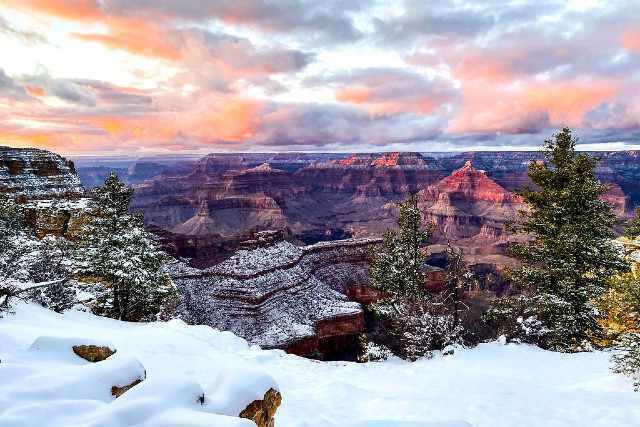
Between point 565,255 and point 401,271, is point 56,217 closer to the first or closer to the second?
point 401,271

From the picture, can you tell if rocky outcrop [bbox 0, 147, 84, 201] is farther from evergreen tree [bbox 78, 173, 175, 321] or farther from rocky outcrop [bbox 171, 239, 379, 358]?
evergreen tree [bbox 78, 173, 175, 321]

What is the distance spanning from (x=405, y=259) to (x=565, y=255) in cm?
1033

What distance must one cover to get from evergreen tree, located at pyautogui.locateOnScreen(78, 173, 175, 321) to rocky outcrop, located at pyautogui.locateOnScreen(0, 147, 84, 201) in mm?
18687

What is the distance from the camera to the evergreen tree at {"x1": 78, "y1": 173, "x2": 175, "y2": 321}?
78.3 ft

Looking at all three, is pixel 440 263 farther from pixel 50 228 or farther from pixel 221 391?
pixel 221 391

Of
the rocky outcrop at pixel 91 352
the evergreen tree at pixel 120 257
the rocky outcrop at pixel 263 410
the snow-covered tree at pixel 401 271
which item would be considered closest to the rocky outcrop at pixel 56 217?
the evergreen tree at pixel 120 257

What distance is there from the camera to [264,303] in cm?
4544

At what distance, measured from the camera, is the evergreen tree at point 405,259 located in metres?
28.0

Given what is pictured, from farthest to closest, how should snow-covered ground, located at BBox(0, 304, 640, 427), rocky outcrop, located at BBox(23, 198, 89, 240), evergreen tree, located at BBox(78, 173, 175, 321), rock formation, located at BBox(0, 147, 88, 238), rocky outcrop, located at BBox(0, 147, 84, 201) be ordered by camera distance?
rocky outcrop, located at BBox(0, 147, 84, 201) → rock formation, located at BBox(0, 147, 88, 238) → rocky outcrop, located at BBox(23, 198, 89, 240) → evergreen tree, located at BBox(78, 173, 175, 321) → snow-covered ground, located at BBox(0, 304, 640, 427)

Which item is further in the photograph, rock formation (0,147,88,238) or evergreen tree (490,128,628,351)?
rock formation (0,147,88,238)

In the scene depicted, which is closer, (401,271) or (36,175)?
(401,271)

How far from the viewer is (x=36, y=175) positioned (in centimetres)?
4166

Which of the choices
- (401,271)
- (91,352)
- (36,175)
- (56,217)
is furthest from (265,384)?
(36,175)

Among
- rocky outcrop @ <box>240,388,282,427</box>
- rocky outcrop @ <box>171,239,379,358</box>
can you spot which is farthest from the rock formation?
rocky outcrop @ <box>240,388,282,427</box>
